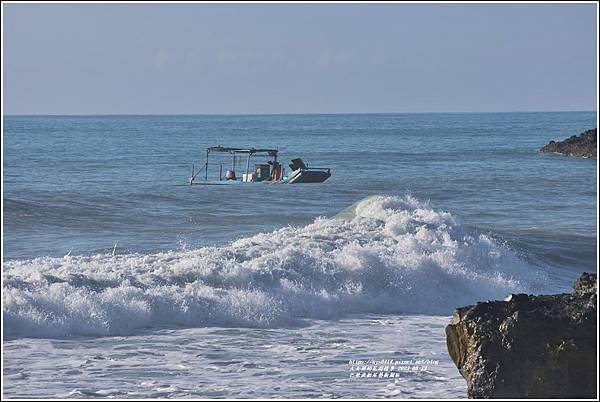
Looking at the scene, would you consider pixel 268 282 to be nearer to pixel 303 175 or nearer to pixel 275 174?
pixel 303 175

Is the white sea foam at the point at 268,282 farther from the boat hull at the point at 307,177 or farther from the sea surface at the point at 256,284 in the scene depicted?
the boat hull at the point at 307,177

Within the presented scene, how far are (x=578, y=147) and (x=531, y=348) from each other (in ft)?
185

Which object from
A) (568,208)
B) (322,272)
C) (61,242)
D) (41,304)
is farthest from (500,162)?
(41,304)

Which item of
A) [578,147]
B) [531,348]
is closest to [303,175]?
[578,147]

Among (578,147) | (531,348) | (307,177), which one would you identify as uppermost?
(531,348)

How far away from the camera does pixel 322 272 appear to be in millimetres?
17812

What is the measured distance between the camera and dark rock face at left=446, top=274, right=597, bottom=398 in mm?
9742

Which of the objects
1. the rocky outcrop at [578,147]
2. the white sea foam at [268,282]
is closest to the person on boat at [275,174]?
the white sea foam at [268,282]

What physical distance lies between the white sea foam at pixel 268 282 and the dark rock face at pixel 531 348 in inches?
215

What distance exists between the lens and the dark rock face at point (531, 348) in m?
9.74

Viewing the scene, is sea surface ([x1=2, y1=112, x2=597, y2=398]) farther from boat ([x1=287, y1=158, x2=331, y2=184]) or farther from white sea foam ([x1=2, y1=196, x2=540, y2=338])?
boat ([x1=287, y1=158, x2=331, y2=184])

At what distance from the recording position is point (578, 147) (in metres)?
64.1

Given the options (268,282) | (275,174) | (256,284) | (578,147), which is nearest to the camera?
(256,284)

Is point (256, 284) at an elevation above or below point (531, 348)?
below
